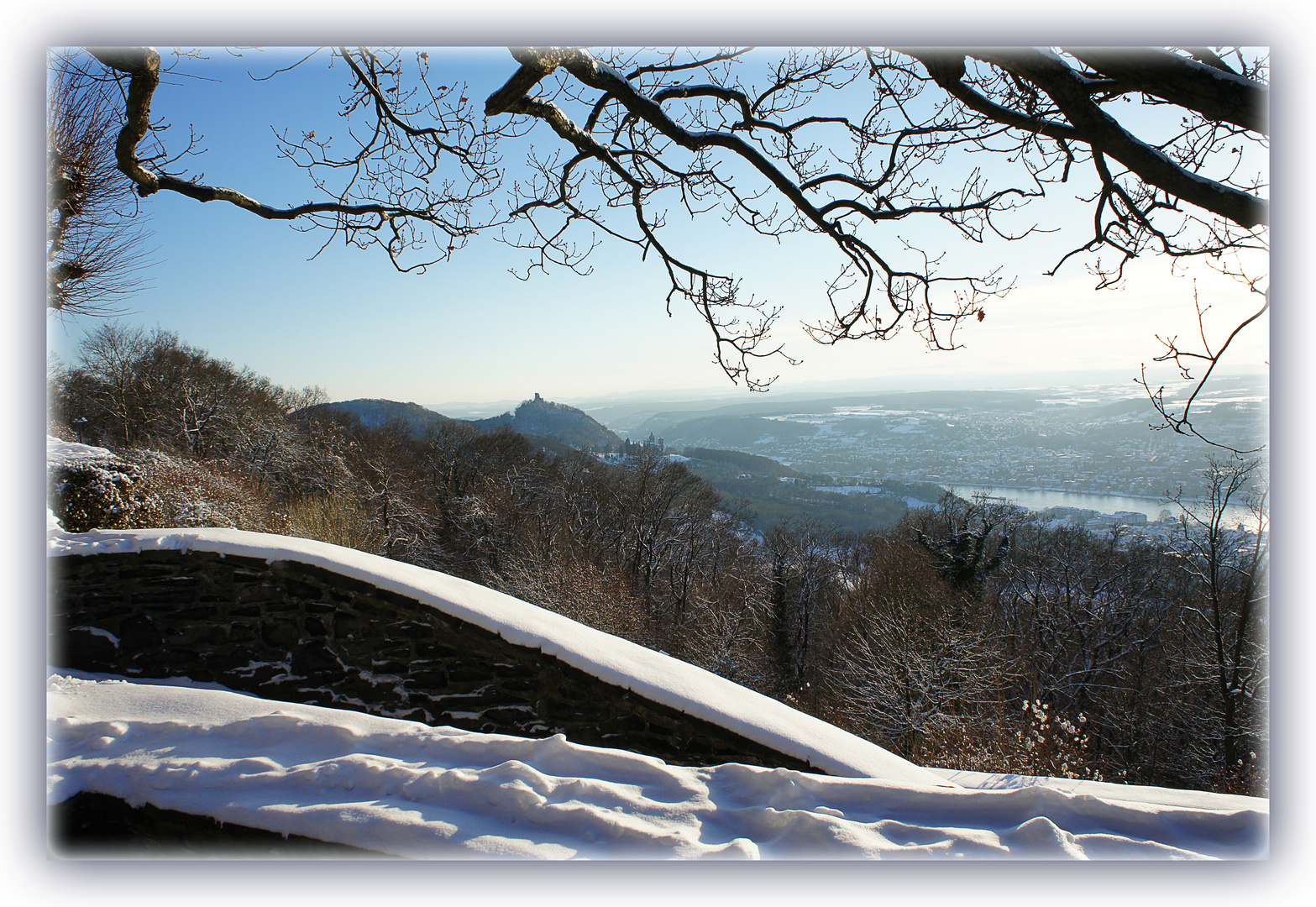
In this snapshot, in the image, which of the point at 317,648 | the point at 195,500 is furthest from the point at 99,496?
the point at 317,648

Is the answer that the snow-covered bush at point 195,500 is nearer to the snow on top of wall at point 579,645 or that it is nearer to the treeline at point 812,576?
the treeline at point 812,576

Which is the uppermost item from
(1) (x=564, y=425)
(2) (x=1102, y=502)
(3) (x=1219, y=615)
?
(1) (x=564, y=425)

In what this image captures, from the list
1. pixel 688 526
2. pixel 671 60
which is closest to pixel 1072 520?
pixel 688 526

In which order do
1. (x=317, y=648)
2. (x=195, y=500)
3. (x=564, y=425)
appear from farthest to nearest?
(x=564, y=425) → (x=195, y=500) → (x=317, y=648)

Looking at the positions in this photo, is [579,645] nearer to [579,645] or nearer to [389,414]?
[579,645]

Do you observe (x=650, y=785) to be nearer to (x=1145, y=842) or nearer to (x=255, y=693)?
(x=1145, y=842)

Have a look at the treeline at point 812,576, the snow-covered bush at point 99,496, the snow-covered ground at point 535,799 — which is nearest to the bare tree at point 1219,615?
the treeline at point 812,576
